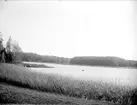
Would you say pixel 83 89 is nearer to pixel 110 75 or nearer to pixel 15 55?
pixel 110 75

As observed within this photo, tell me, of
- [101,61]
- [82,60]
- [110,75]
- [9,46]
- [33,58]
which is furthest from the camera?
[82,60]

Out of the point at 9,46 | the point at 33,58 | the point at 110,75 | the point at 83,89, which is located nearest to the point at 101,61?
the point at 110,75

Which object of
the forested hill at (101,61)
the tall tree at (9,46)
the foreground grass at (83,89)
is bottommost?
the foreground grass at (83,89)

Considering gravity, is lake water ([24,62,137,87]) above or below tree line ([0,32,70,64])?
below

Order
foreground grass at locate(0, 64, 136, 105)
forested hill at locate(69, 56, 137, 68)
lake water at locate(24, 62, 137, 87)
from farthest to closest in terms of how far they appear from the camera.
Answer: forested hill at locate(69, 56, 137, 68), lake water at locate(24, 62, 137, 87), foreground grass at locate(0, 64, 136, 105)

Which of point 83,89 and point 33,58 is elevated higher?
point 33,58

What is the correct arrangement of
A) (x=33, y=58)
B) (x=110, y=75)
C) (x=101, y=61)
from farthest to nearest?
(x=101, y=61)
(x=33, y=58)
(x=110, y=75)

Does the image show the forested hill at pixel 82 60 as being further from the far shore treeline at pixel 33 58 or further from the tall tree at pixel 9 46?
the tall tree at pixel 9 46

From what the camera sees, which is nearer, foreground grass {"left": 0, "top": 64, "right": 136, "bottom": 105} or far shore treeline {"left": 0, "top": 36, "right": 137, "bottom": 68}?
foreground grass {"left": 0, "top": 64, "right": 136, "bottom": 105}

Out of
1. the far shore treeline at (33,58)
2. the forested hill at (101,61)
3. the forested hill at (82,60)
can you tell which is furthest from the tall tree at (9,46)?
the forested hill at (101,61)

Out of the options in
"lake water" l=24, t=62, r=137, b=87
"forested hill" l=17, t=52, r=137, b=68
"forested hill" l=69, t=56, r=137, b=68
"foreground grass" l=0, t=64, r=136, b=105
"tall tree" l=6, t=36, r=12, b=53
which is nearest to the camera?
"foreground grass" l=0, t=64, r=136, b=105

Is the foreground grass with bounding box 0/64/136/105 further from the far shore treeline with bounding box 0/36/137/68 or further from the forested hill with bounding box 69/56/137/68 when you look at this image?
the forested hill with bounding box 69/56/137/68

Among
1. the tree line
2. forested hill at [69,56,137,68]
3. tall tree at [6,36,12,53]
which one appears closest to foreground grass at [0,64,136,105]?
the tree line

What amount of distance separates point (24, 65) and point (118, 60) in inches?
676
